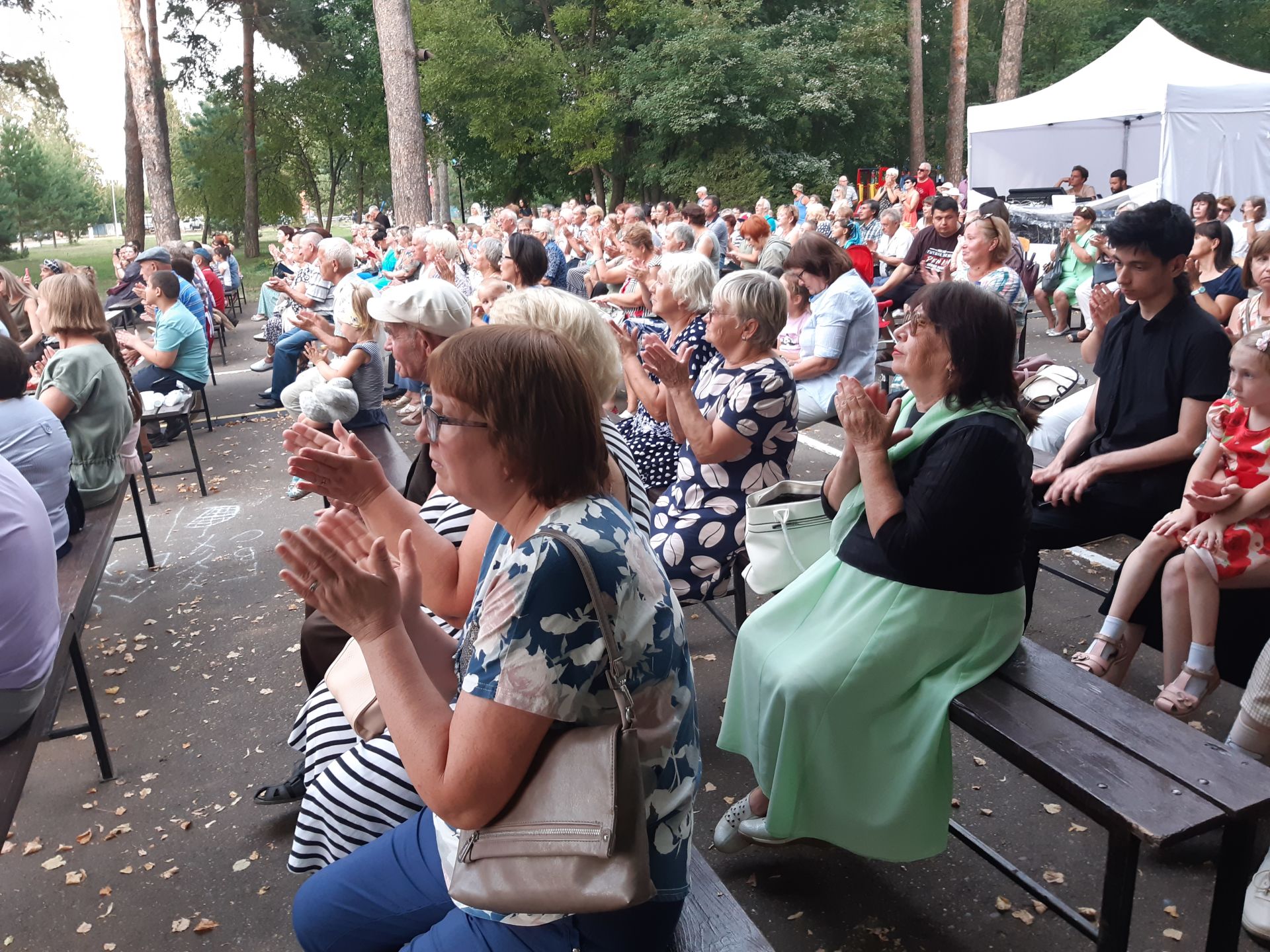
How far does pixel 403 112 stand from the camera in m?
13.0

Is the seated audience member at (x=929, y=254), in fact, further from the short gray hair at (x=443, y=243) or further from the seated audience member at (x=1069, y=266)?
the short gray hair at (x=443, y=243)

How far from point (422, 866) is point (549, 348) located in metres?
0.98

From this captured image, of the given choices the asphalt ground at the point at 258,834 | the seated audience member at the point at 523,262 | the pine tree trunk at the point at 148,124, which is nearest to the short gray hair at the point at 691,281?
the asphalt ground at the point at 258,834

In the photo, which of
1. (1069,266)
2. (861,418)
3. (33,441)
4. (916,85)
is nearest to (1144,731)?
(861,418)

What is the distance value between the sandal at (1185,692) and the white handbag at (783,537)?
1.13m

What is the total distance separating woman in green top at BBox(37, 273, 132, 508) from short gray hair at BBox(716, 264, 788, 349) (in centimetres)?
317

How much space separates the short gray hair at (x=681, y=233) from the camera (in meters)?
8.41

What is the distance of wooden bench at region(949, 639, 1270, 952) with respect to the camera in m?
1.82

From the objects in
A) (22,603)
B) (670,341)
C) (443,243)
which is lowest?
(22,603)

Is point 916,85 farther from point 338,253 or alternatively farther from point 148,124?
point 338,253

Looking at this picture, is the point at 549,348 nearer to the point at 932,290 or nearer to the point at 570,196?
the point at 932,290

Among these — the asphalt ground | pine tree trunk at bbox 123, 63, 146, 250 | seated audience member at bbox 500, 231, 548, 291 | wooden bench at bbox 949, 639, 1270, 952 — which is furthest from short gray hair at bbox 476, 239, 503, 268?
pine tree trunk at bbox 123, 63, 146, 250

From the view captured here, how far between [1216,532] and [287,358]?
8.48 metres

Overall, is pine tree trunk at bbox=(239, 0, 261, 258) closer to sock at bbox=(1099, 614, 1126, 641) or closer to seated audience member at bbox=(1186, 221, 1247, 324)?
seated audience member at bbox=(1186, 221, 1247, 324)
